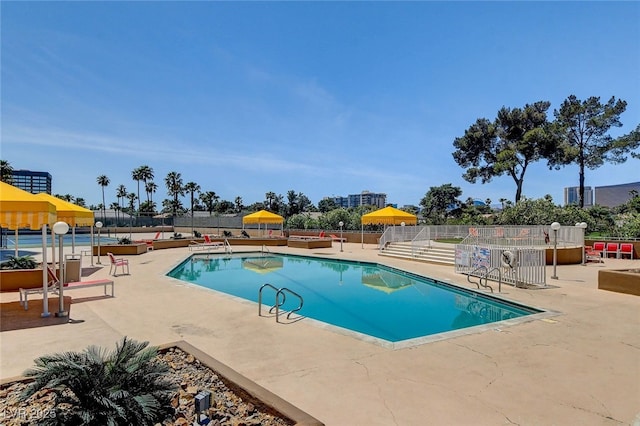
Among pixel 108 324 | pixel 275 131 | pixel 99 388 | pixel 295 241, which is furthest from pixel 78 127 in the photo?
pixel 99 388

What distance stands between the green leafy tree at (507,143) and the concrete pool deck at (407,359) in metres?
26.3

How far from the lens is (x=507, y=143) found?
34.0 meters

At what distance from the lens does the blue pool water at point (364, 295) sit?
7988mm

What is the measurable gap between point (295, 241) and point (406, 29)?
575 inches

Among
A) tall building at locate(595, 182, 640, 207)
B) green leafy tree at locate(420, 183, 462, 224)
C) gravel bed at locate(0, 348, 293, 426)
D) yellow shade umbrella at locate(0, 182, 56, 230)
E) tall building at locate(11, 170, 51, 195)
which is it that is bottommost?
gravel bed at locate(0, 348, 293, 426)

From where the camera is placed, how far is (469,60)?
14.5 metres

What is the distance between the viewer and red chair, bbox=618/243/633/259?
54.6 ft

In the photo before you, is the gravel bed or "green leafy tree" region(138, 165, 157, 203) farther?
"green leafy tree" region(138, 165, 157, 203)

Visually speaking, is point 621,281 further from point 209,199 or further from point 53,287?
point 209,199

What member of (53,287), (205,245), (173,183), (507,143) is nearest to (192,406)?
(53,287)

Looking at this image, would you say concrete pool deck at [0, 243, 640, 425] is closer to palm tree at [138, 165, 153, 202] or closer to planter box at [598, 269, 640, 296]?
planter box at [598, 269, 640, 296]

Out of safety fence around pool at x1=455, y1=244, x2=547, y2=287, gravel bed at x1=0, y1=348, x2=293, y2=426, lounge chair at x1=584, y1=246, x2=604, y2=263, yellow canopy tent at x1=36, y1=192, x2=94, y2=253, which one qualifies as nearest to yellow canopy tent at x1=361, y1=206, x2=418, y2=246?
lounge chair at x1=584, y1=246, x2=604, y2=263

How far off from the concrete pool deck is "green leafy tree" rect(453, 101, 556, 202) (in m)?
26.3

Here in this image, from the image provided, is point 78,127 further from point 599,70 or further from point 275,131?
point 599,70
